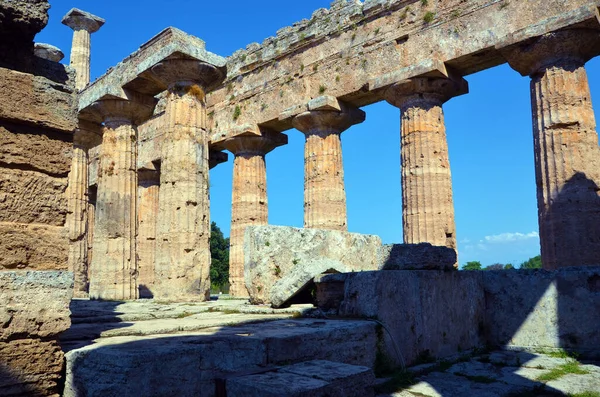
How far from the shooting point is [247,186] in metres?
17.3

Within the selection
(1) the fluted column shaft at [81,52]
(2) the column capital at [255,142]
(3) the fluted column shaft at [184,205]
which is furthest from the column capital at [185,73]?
(1) the fluted column shaft at [81,52]

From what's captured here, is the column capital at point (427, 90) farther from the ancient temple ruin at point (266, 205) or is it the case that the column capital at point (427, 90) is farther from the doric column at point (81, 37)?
the doric column at point (81, 37)

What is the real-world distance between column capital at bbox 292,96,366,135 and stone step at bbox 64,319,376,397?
414 inches

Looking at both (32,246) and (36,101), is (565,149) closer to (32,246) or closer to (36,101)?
(36,101)

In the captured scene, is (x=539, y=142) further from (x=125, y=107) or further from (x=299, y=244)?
(x=125, y=107)

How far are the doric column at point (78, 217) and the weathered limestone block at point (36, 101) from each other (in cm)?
1056

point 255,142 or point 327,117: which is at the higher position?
point 327,117

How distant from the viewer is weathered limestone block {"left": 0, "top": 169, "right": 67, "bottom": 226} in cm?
369

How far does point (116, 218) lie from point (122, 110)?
2554 mm

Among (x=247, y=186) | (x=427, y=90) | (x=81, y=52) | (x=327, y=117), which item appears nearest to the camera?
(x=427, y=90)

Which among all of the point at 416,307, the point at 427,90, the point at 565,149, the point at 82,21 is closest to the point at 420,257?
the point at 416,307

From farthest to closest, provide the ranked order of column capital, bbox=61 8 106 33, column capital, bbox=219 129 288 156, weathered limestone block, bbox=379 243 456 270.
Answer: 1. column capital, bbox=61 8 106 33
2. column capital, bbox=219 129 288 156
3. weathered limestone block, bbox=379 243 456 270

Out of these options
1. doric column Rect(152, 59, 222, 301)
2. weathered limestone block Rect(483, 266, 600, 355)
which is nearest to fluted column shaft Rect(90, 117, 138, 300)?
doric column Rect(152, 59, 222, 301)

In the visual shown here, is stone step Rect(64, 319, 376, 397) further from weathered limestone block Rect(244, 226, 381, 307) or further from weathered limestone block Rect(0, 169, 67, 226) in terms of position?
weathered limestone block Rect(244, 226, 381, 307)
